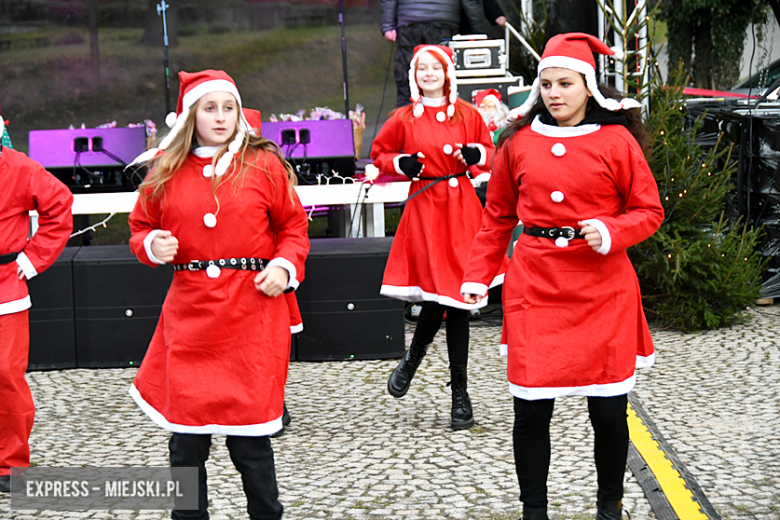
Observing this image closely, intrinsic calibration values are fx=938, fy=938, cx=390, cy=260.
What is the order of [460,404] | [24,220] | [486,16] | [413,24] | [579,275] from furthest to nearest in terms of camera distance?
[486,16] → [413,24] → [460,404] → [24,220] → [579,275]

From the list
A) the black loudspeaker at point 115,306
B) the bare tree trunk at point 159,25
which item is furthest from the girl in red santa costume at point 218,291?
the bare tree trunk at point 159,25

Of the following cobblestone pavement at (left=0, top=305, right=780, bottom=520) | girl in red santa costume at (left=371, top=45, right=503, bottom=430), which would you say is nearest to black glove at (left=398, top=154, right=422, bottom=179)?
girl in red santa costume at (left=371, top=45, right=503, bottom=430)

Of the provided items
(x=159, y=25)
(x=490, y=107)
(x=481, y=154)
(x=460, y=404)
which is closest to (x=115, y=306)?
(x=460, y=404)

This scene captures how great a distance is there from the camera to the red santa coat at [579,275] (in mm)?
2928

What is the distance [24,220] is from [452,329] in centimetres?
203

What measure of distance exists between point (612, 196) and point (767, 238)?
4.82 metres

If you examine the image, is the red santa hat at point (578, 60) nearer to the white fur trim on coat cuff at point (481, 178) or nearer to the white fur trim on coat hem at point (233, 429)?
the white fur trim on coat hem at point (233, 429)

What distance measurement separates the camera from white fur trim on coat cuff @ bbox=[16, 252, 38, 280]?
3732 millimetres

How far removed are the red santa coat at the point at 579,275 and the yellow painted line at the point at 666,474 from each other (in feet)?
2.22

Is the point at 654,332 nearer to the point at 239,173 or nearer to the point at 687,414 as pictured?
the point at 687,414

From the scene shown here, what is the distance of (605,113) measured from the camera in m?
3.00

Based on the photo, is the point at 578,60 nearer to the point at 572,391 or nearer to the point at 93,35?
the point at 572,391

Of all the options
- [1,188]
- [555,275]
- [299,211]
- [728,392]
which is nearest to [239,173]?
[299,211]

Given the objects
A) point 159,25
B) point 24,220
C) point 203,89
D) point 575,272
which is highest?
point 159,25
